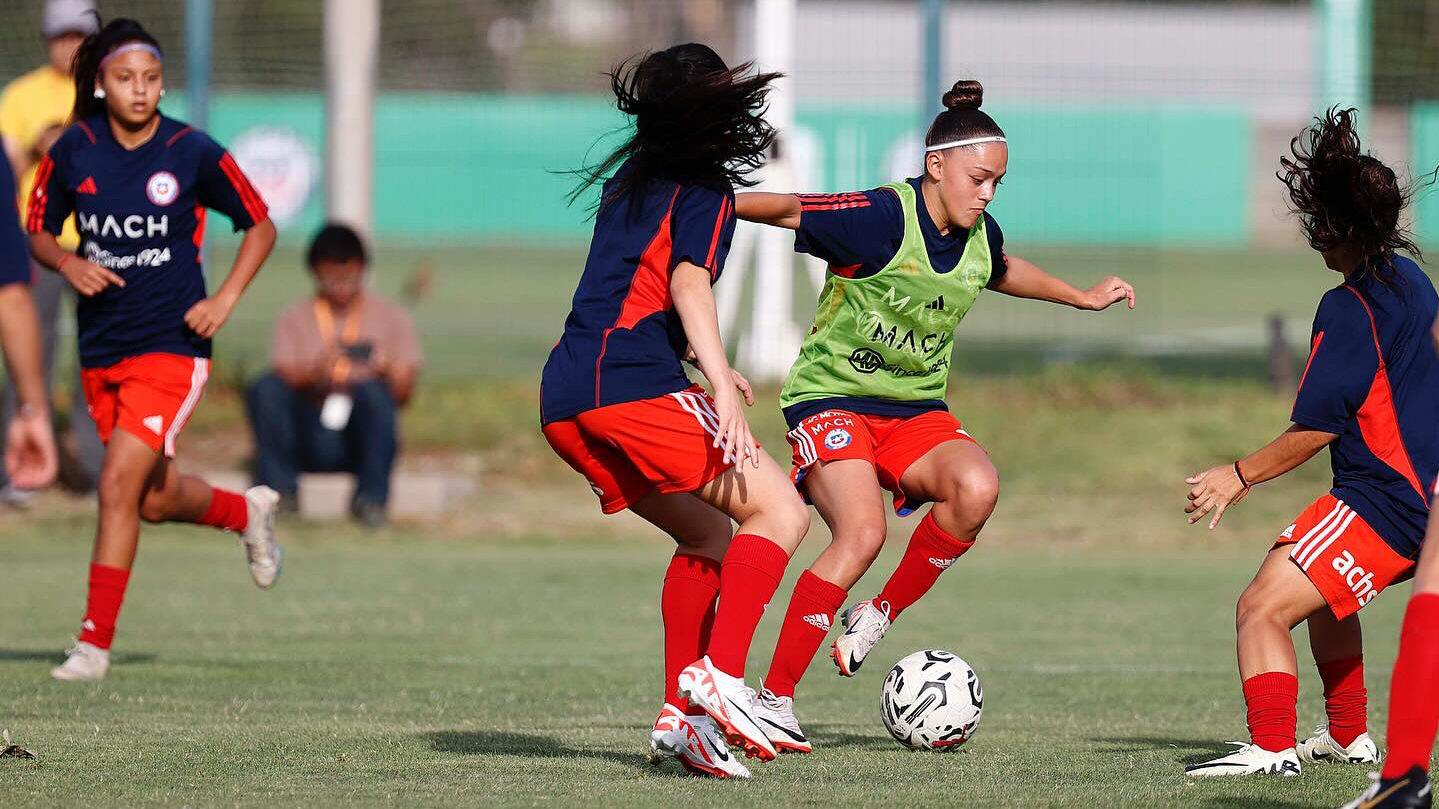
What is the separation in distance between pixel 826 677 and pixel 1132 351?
34.4 feet

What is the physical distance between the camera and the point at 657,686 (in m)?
7.21

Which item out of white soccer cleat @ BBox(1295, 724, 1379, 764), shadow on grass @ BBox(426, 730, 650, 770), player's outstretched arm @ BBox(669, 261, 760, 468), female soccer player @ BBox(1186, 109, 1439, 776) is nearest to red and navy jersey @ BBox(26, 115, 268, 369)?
shadow on grass @ BBox(426, 730, 650, 770)

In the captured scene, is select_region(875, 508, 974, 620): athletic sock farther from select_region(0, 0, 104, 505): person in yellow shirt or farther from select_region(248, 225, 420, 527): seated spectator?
select_region(248, 225, 420, 527): seated spectator

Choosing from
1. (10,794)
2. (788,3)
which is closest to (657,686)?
(10,794)

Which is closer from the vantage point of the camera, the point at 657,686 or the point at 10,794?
the point at 10,794

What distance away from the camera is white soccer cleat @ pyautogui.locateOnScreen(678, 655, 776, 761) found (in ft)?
15.9

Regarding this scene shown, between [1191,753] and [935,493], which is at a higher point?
[935,493]

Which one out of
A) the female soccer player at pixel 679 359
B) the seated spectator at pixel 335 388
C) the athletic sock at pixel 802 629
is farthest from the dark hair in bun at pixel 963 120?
the seated spectator at pixel 335 388

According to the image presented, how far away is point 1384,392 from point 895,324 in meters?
1.49

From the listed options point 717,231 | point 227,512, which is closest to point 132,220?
point 227,512

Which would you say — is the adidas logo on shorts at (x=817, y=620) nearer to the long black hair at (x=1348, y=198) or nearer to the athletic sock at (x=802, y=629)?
the athletic sock at (x=802, y=629)

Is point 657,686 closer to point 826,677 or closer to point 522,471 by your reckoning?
point 826,677

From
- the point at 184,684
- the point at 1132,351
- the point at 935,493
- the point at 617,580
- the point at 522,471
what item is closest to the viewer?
the point at 935,493

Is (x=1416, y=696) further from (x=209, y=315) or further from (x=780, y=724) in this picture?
(x=209, y=315)
